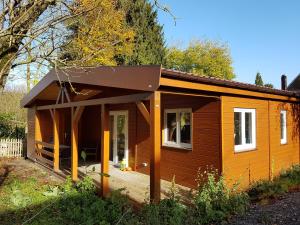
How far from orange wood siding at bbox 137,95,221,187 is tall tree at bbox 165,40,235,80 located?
29.4 metres

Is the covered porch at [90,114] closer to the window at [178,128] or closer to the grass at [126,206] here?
the grass at [126,206]

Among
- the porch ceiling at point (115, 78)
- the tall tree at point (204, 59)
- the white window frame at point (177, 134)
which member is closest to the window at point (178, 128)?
the white window frame at point (177, 134)

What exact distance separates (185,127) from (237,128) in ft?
5.10

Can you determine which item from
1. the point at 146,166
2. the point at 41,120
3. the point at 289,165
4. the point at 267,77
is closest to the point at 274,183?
the point at 289,165

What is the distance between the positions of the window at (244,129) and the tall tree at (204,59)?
2923cm

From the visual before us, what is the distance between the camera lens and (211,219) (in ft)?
22.1

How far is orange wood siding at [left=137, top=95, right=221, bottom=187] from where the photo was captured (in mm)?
8945

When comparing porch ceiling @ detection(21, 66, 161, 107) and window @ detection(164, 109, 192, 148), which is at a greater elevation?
porch ceiling @ detection(21, 66, 161, 107)

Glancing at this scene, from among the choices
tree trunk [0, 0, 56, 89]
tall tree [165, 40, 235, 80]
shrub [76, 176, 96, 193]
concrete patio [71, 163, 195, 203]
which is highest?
tall tree [165, 40, 235, 80]

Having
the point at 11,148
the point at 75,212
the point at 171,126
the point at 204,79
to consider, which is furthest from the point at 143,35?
the point at 75,212

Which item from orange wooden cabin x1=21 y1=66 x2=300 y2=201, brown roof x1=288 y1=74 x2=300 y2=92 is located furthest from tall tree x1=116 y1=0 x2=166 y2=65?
orange wooden cabin x1=21 y1=66 x2=300 y2=201

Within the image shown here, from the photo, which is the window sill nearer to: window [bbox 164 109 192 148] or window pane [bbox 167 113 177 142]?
window [bbox 164 109 192 148]

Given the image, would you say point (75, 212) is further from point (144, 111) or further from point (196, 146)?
point (196, 146)

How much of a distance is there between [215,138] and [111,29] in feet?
54.3
